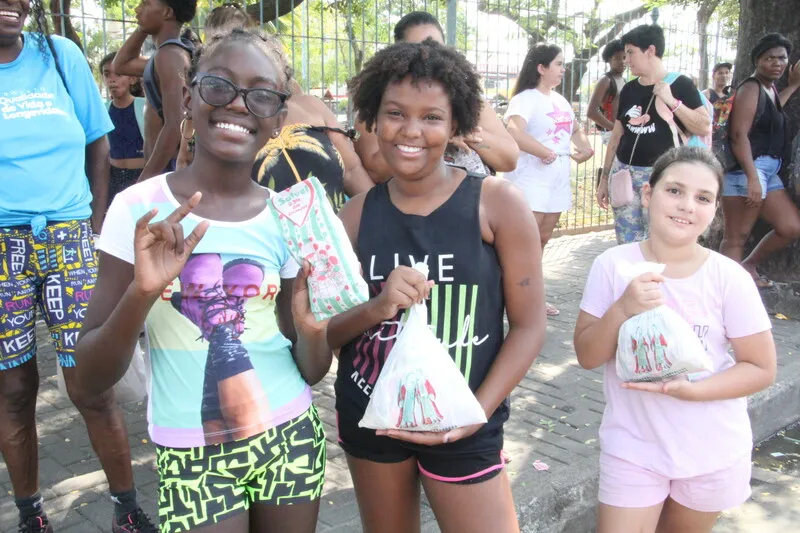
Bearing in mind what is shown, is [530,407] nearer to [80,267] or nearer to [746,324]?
[746,324]

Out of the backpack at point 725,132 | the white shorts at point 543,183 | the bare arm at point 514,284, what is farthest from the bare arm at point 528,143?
the bare arm at point 514,284

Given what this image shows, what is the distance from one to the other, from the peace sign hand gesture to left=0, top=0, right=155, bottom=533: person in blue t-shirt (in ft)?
4.64

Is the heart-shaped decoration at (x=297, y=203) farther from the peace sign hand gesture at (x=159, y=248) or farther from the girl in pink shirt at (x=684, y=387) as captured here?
the girl in pink shirt at (x=684, y=387)

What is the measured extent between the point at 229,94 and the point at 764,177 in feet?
19.1

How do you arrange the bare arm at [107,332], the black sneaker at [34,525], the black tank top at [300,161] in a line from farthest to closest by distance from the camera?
the black sneaker at [34,525], the black tank top at [300,161], the bare arm at [107,332]

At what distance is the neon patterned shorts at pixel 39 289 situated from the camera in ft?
9.63

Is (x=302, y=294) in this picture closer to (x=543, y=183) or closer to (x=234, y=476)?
(x=234, y=476)

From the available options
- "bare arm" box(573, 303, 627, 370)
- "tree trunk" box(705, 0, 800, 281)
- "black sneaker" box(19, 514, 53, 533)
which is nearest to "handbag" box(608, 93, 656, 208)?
"tree trunk" box(705, 0, 800, 281)

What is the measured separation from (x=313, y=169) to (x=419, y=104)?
0.81 metres

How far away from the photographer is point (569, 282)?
7711 mm

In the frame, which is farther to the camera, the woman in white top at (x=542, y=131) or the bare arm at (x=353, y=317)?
the woman in white top at (x=542, y=131)

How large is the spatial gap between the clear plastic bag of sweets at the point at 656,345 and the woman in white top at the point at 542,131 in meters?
3.65

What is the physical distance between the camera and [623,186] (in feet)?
18.1

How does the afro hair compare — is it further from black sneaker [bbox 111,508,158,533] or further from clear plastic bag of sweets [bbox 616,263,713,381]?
black sneaker [bbox 111,508,158,533]
